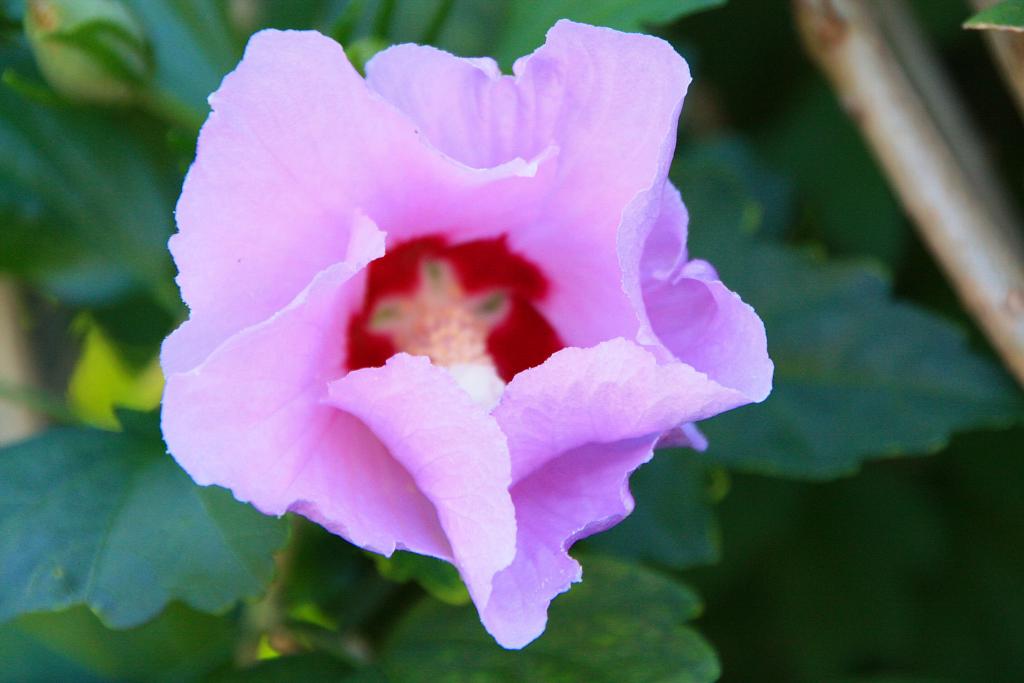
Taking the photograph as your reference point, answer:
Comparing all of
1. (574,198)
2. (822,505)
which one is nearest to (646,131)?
(574,198)

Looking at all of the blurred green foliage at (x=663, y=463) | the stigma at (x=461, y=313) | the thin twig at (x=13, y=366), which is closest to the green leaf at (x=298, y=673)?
the blurred green foliage at (x=663, y=463)

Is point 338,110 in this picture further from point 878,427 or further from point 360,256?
point 878,427

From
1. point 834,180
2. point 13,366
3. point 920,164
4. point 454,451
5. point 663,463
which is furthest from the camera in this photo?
point 834,180

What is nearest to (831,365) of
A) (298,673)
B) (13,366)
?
(298,673)

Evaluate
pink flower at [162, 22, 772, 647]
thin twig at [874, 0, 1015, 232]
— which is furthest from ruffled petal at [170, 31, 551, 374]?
thin twig at [874, 0, 1015, 232]

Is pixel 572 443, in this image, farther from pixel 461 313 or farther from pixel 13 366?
pixel 13 366

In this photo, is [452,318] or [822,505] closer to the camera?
[452,318]

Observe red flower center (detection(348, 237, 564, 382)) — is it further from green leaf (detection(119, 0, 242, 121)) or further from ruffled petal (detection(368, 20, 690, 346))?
green leaf (detection(119, 0, 242, 121))
